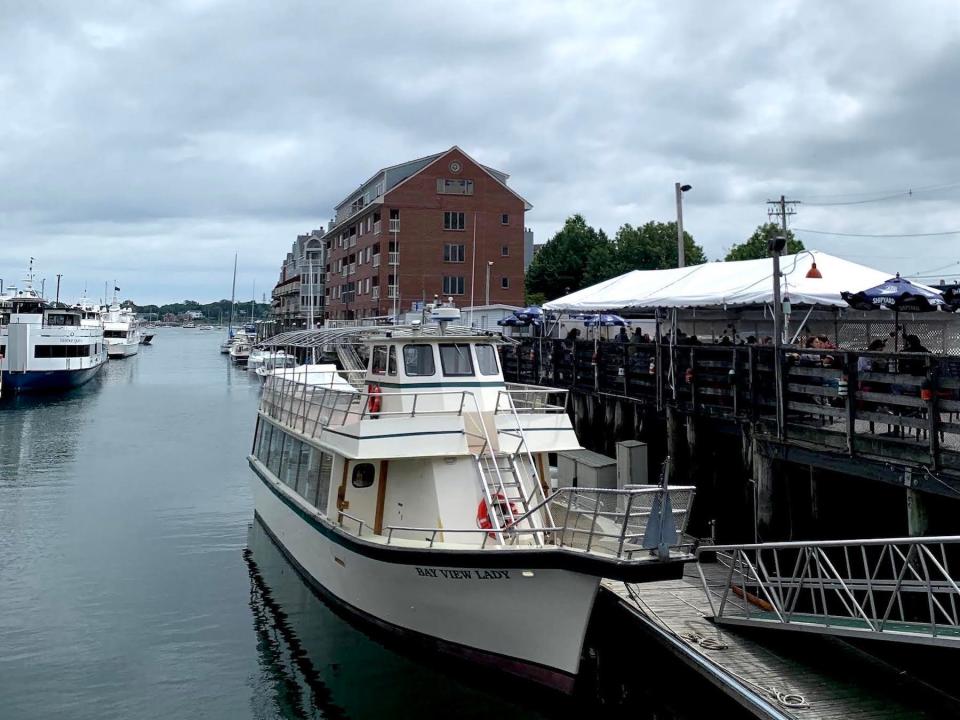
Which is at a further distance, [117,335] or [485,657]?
[117,335]

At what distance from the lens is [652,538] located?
11266mm

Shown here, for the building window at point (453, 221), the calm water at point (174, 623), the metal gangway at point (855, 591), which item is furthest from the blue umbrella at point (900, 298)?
the building window at point (453, 221)

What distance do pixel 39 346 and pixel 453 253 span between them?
30.8 metres

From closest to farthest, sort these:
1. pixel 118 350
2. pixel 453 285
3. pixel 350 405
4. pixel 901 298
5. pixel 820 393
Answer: pixel 820 393 < pixel 901 298 < pixel 350 405 < pixel 453 285 < pixel 118 350

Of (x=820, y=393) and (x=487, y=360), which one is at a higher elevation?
(x=487, y=360)

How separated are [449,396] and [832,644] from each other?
288 inches

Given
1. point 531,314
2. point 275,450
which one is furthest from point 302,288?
point 275,450

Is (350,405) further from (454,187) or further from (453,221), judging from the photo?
(454,187)

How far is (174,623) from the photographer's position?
16078 millimetres

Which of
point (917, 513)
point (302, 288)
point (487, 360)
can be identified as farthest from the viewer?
point (302, 288)

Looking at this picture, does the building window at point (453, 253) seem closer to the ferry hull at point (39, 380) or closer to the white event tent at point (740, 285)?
the ferry hull at point (39, 380)

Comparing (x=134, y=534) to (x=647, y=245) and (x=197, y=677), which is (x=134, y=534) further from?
(x=647, y=245)

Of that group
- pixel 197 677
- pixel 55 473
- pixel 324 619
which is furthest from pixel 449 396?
pixel 55 473

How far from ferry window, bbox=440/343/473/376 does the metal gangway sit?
5.42 metres
